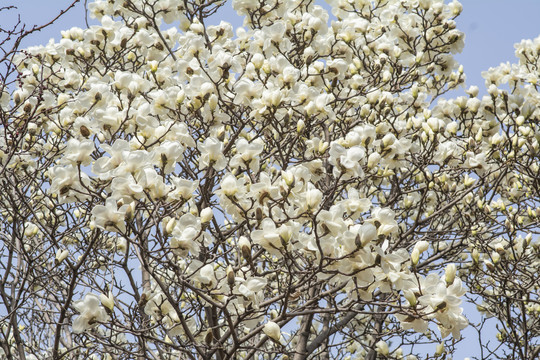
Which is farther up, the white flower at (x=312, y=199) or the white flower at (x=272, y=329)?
the white flower at (x=312, y=199)

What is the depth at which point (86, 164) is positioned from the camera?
8.21 feet

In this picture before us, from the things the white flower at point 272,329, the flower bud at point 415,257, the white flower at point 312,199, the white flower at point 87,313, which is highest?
the white flower at point 312,199

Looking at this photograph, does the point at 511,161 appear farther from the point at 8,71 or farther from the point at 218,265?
the point at 8,71

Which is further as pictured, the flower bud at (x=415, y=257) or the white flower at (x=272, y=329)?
the white flower at (x=272, y=329)

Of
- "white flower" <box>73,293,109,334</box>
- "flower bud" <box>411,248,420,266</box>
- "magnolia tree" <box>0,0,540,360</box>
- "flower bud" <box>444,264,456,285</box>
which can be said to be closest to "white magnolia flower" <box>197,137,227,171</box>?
"magnolia tree" <box>0,0,540,360</box>

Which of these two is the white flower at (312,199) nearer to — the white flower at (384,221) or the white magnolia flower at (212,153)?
the white flower at (384,221)

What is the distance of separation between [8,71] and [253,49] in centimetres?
143

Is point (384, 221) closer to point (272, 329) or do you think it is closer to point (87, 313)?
point (272, 329)

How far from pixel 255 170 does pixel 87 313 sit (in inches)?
37.3

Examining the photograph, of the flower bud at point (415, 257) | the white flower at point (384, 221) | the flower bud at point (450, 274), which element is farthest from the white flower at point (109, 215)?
the flower bud at point (450, 274)

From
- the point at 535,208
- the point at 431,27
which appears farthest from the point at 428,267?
the point at 431,27

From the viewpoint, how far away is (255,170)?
2.69 meters

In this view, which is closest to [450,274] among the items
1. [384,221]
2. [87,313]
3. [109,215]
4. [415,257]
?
[415,257]

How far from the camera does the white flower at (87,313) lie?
2.39 metres
